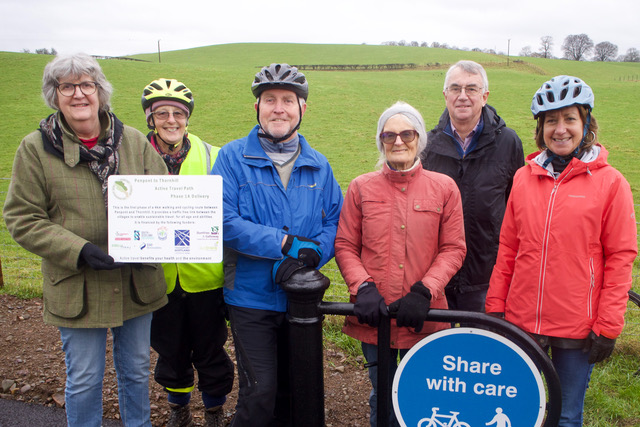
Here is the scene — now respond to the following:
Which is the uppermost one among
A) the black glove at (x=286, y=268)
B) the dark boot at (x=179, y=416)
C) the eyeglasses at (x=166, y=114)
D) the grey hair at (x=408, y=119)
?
the eyeglasses at (x=166, y=114)

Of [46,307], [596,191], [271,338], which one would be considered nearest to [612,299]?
[596,191]

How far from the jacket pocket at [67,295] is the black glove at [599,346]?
267 centimetres

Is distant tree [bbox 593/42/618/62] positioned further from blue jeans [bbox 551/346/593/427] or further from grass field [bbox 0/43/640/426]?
blue jeans [bbox 551/346/593/427]

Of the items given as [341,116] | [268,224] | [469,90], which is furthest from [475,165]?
[341,116]

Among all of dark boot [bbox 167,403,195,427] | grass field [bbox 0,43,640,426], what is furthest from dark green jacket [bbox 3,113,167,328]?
grass field [bbox 0,43,640,426]

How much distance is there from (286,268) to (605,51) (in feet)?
287

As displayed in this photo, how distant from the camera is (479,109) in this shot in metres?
3.42

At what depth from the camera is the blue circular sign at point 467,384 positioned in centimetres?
212

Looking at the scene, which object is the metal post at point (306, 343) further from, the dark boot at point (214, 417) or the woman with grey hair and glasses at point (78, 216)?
the dark boot at point (214, 417)

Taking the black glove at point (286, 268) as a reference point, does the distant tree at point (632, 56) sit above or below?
above

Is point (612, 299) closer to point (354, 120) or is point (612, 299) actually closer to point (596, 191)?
point (596, 191)

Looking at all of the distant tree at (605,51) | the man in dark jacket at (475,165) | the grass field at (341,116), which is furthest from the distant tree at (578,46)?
the man in dark jacket at (475,165)

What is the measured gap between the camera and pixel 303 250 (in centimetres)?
262

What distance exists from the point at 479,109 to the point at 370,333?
67.7 inches
